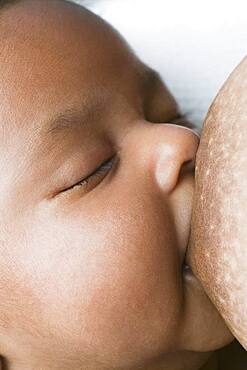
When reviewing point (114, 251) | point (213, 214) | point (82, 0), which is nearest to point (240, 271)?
point (213, 214)

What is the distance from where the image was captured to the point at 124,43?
4.07 ft

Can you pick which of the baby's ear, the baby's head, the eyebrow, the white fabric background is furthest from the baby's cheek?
the white fabric background

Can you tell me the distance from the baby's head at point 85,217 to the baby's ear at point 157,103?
0.35ft

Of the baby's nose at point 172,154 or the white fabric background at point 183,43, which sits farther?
the white fabric background at point 183,43

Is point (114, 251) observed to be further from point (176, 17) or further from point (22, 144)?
point (176, 17)

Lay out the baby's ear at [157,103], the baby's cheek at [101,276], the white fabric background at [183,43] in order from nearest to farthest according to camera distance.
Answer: the baby's cheek at [101,276]
the baby's ear at [157,103]
the white fabric background at [183,43]

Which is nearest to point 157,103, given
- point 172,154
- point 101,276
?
point 172,154

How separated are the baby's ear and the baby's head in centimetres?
11

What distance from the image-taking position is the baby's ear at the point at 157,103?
1244 mm

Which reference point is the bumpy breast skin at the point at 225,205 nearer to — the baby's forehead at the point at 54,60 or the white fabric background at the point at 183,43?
the baby's forehead at the point at 54,60

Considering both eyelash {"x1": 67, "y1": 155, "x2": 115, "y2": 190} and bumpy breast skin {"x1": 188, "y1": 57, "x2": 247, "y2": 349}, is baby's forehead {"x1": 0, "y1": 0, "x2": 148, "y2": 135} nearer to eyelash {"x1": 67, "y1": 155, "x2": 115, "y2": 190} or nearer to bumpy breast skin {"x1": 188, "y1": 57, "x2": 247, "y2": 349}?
eyelash {"x1": 67, "y1": 155, "x2": 115, "y2": 190}

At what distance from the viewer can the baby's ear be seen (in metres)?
1.24

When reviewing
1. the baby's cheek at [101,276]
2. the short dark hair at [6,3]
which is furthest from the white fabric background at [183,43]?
the baby's cheek at [101,276]

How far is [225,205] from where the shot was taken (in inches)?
37.5
